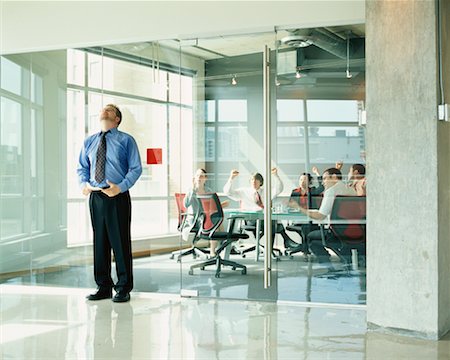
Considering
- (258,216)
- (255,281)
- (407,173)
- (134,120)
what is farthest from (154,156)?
(407,173)

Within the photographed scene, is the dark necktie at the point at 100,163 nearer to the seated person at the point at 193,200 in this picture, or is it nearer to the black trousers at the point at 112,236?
the black trousers at the point at 112,236

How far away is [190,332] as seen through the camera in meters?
4.48

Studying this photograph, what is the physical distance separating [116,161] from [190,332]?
188cm

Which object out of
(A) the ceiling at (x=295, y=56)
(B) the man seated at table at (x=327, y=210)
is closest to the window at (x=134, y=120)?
(A) the ceiling at (x=295, y=56)

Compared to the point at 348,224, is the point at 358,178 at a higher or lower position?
higher

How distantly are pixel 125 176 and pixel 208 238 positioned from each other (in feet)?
3.13

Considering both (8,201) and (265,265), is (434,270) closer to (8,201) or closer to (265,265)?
(265,265)

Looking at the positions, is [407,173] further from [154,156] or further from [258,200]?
[154,156]

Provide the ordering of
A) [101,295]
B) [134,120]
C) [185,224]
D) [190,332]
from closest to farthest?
1. [190,332]
2. [101,295]
3. [185,224]
4. [134,120]

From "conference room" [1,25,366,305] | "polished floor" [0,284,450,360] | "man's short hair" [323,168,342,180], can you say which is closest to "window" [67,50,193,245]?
"conference room" [1,25,366,305]

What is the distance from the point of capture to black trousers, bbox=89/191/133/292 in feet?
18.4

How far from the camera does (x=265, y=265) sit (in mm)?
5312

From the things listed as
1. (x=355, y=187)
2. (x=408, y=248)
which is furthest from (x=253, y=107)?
(x=408, y=248)

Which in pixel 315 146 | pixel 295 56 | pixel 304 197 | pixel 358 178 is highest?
pixel 295 56
